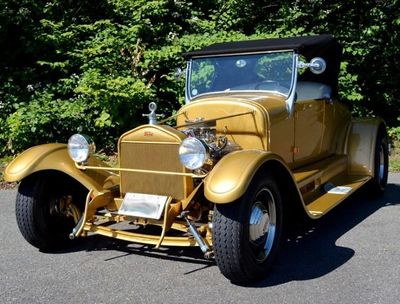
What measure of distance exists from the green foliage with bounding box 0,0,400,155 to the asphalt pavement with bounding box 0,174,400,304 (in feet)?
13.9

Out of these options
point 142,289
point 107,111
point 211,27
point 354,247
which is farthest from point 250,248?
point 211,27

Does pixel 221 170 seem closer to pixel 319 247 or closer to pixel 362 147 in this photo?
pixel 319 247

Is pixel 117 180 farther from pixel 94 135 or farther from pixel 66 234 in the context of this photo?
pixel 94 135

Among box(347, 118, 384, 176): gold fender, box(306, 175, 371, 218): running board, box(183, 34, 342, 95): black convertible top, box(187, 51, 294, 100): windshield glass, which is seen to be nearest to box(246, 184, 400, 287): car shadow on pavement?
box(306, 175, 371, 218): running board

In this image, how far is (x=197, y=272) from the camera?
155 inches

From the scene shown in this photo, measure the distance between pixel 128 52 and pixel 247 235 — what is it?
681 centimetres

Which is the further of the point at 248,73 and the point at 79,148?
the point at 248,73

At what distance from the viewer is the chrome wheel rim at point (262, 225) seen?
3.77 m

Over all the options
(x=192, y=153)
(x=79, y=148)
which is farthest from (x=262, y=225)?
(x=79, y=148)

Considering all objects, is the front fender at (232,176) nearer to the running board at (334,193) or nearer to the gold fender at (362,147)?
the running board at (334,193)

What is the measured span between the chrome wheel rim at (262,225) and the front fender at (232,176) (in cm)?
26

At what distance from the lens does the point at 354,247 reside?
4438 mm

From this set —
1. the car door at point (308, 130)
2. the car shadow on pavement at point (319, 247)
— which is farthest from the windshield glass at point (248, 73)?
the car shadow on pavement at point (319, 247)

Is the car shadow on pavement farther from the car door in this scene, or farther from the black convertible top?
the black convertible top
